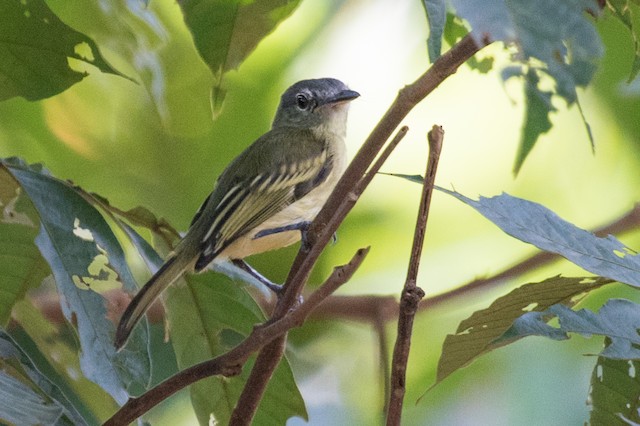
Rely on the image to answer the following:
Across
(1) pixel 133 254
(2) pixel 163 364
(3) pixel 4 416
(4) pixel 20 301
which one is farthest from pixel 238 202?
(3) pixel 4 416

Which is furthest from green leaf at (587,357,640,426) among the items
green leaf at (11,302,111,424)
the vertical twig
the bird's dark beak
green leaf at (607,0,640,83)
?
the bird's dark beak

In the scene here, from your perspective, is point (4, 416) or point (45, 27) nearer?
point (4, 416)

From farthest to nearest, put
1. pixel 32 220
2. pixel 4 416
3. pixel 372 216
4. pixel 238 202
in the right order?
pixel 372 216 → pixel 238 202 → pixel 32 220 → pixel 4 416

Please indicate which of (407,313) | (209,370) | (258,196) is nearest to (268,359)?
(209,370)

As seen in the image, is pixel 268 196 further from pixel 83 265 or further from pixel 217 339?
pixel 83 265

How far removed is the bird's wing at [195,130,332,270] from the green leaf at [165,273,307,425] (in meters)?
0.38

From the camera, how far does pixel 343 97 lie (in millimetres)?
2434

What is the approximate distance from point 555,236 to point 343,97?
1501mm

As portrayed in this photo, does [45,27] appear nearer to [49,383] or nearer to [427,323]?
[49,383]

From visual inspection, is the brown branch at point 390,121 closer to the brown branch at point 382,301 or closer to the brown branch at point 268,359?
the brown branch at point 268,359

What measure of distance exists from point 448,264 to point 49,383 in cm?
153

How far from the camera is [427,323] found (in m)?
2.50

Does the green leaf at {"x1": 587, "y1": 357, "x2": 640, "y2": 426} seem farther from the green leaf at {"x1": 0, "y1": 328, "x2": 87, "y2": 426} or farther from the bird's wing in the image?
the bird's wing

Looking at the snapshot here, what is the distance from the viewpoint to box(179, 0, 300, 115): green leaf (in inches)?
53.7
